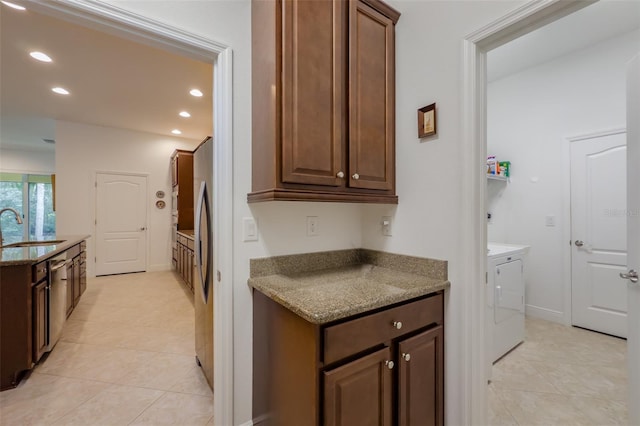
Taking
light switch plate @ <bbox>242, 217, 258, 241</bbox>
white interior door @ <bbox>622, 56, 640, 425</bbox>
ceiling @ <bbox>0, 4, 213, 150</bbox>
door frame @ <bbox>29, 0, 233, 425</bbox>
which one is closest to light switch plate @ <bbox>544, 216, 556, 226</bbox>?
white interior door @ <bbox>622, 56, 640, 425</bbox>

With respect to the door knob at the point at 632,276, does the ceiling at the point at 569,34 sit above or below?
above

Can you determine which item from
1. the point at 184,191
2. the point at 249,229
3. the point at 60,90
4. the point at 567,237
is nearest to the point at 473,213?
the point at 249,229

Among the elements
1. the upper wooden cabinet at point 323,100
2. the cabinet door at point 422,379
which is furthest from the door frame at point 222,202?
the cabinet door at point 422,379

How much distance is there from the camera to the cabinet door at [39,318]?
2.02m

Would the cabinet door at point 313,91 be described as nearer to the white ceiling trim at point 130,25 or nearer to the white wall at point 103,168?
the white ceiling trim at point 130,25

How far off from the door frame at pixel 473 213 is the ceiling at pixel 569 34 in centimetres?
201

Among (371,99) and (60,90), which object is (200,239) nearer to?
(371,99)

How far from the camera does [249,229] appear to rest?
151cm

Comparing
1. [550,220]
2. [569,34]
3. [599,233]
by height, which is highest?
[569,34]

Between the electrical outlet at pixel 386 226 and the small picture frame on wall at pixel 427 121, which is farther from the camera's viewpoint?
the electrical outlet at pixel 386 226

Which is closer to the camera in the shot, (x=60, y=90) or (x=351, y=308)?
(x=351, y=308)

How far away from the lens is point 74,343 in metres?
2.56

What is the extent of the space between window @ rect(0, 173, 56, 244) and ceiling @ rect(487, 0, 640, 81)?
31.2 ft

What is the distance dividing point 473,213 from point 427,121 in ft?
1.75
